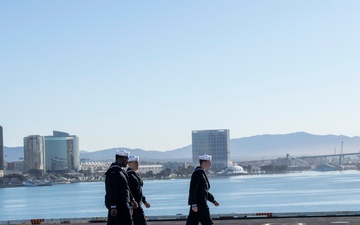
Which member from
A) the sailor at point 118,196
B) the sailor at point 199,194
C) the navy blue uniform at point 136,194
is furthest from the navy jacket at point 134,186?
the sailor at point 118,196

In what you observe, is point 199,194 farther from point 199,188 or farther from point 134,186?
point 134,186

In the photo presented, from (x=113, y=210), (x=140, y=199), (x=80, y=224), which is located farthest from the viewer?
(x=80, y=224)

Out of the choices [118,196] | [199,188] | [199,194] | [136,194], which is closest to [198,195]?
[199,194]

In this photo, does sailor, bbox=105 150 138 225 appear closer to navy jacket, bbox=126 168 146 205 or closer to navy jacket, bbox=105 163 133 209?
navy jacket, bbox=105 163 133 209

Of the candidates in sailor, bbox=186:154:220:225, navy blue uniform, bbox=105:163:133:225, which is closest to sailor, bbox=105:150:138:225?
navy blue uniform, bbox=105:163:133:225

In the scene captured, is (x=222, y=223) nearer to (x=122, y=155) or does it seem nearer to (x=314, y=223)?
(x=314, y=223)

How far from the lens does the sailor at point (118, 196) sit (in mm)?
15031

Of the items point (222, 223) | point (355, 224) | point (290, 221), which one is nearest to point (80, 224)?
point (222, 223)

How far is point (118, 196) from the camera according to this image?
1515cm

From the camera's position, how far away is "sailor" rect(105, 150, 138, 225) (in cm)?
1503

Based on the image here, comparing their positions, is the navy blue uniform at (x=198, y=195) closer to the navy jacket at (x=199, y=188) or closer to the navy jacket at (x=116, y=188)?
the navy jacket at (x=199, y=188)

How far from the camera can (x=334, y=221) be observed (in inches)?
911

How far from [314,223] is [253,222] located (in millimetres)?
1974

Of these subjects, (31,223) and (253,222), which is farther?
(31,223)
